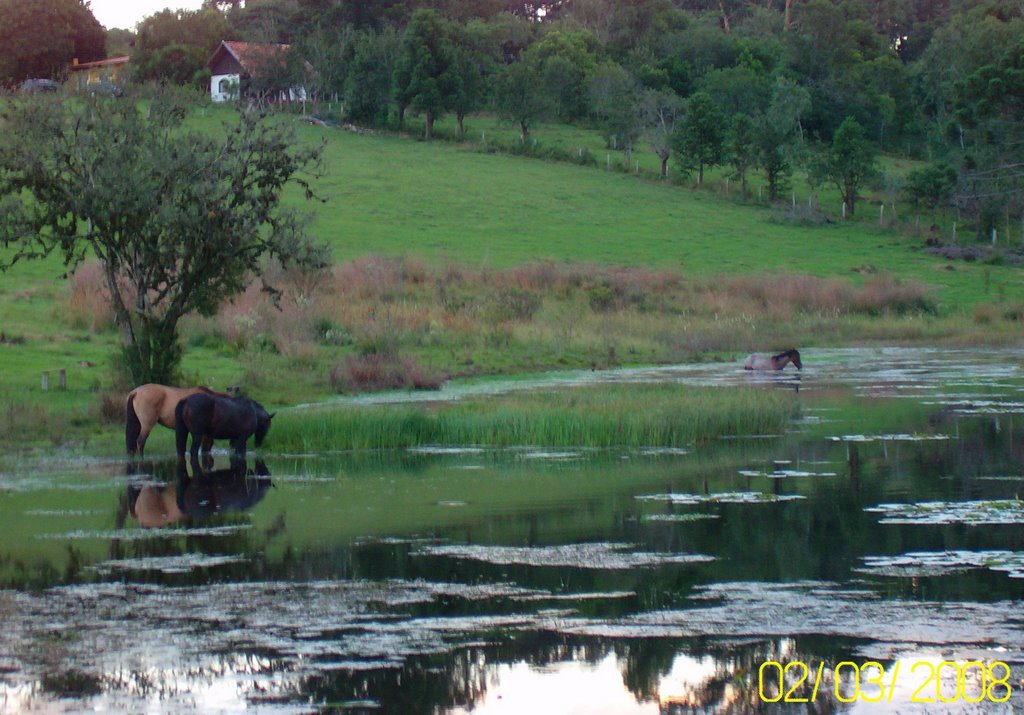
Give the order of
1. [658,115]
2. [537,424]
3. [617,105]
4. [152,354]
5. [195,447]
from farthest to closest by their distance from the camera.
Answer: [658,115]
[617,105]
[152,354]
[537,424]
[195,447]

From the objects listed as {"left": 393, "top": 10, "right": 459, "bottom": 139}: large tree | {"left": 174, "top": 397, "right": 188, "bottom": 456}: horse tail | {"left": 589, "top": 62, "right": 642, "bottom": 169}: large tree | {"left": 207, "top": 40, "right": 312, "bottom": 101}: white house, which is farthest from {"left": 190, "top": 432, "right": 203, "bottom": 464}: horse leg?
{"left": 207, "top": 40, "right": 312, "bottom": 101}: white house

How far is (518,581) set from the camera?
38.4ft

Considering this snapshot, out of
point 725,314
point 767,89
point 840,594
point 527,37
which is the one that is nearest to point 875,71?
point 767,89

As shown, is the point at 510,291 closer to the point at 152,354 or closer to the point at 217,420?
the point at 152,354

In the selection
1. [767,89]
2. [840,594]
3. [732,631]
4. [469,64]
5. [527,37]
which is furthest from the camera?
[527,37]

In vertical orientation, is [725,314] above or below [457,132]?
below

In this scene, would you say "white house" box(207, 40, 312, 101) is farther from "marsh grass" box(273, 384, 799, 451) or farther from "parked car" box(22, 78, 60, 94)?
"marsh grass" box(273, 384, 799, 451)

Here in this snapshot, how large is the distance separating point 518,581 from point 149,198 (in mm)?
12227

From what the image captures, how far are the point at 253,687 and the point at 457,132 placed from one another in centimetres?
7854

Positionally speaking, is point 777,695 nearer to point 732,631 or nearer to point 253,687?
point 732,631

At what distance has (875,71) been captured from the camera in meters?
97.9

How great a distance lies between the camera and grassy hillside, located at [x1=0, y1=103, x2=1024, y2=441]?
95.0ft

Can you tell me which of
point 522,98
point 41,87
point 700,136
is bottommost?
point 700,136

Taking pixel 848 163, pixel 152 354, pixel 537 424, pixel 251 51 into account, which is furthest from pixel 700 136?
pixel 152 354
